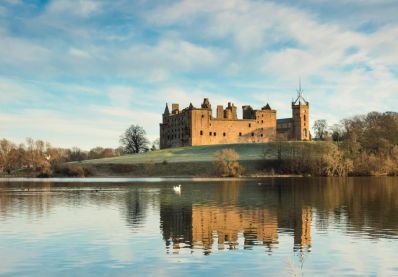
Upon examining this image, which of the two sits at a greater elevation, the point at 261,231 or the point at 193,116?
the point at 193,116

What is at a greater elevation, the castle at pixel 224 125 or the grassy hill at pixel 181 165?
the castle at pixel 224 125

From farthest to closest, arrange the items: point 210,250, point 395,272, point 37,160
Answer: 1. point 37,160
2. point 210,250
3. point 395,272

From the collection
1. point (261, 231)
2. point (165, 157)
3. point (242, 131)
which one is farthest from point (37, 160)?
point (261, 231)

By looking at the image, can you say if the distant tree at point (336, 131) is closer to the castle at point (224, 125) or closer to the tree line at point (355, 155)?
the castle at point (224, 125)

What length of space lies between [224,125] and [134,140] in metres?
29.6

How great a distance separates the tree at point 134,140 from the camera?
175m

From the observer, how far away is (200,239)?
23859 mm

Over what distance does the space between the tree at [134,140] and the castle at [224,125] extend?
5814mm

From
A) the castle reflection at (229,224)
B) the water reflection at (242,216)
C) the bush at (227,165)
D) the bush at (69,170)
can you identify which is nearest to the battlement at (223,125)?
the bush at (69,170)

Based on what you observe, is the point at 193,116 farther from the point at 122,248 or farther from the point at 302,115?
the point at 122,248

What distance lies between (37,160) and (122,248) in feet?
328

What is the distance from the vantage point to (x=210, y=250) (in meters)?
21.2

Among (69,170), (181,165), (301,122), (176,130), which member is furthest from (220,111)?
(69,170)

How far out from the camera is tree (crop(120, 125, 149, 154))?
174750 millimetres
